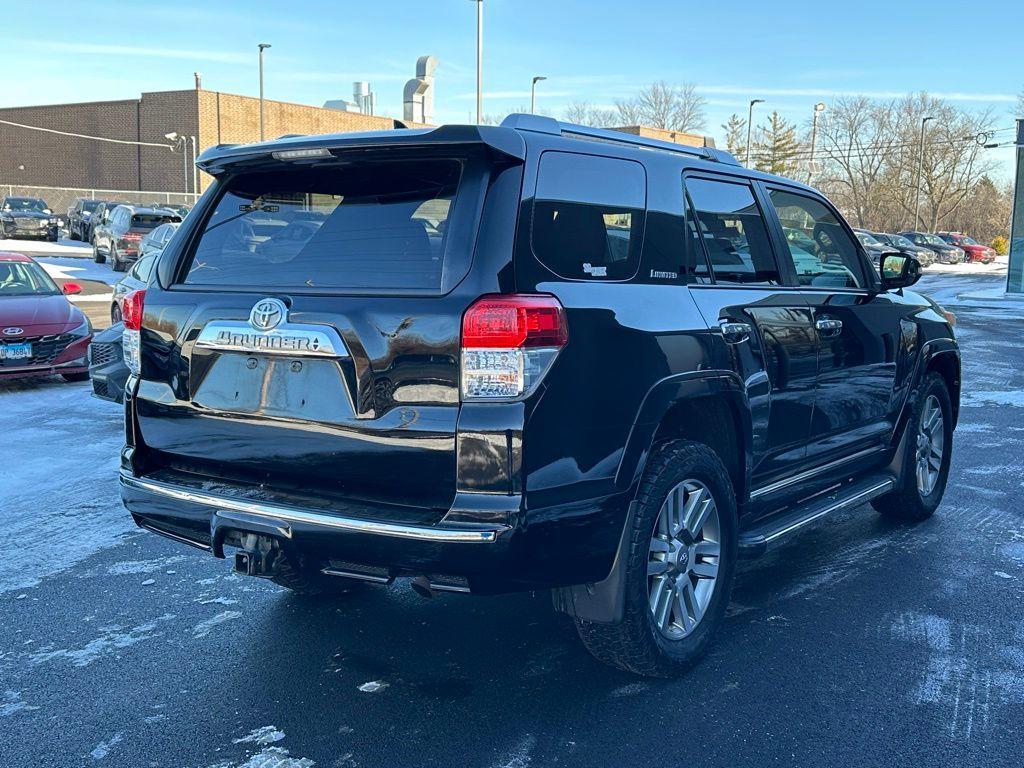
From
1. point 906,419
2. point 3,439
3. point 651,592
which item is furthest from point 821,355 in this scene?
point 3,439

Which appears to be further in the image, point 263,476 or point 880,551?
point 880,551

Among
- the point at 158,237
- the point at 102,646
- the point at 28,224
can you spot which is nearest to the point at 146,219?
the point at 28,224

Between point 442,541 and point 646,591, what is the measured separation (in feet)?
3.03

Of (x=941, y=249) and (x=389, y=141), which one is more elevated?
(x=389, y=141)

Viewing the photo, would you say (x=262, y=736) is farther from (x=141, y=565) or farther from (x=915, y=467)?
(x=915, y=467)

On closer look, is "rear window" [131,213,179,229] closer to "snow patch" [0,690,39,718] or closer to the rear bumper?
"snow patch" [0,690,39,718]

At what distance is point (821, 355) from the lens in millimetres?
4820

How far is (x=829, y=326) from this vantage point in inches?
193

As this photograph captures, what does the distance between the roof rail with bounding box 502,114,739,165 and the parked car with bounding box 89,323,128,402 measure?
5754 millimetres

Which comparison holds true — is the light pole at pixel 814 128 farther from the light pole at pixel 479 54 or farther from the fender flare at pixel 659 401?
the fender flare at pixel 659 401

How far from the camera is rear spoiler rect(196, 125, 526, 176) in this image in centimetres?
328

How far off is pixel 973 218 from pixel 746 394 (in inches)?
3599

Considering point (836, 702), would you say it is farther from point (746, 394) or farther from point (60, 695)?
point (60, 695)

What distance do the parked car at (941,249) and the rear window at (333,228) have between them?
60071 millimetres
